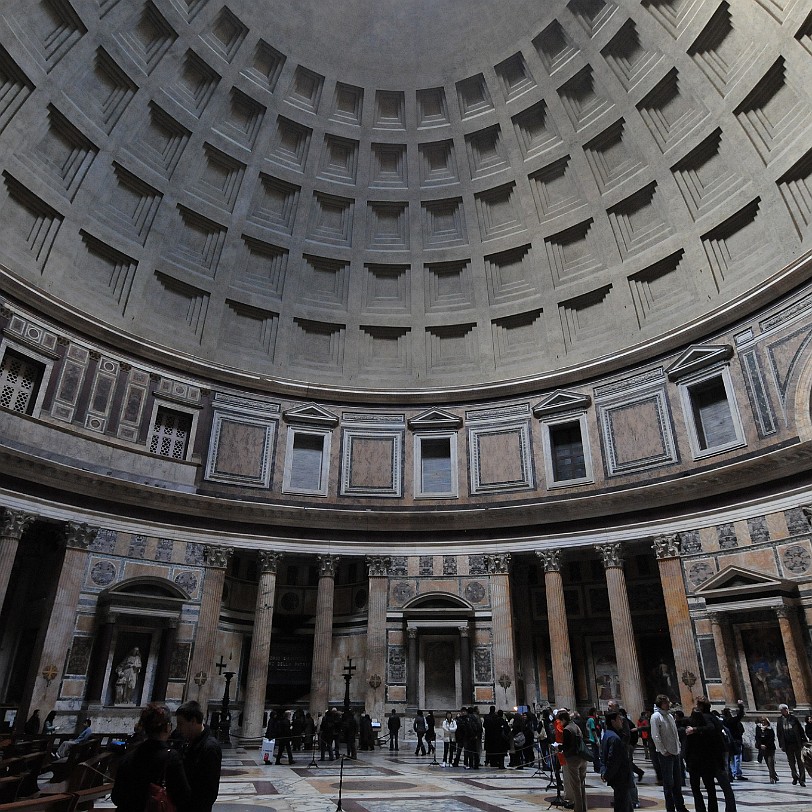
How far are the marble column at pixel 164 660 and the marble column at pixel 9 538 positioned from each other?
→ 5.09 metres

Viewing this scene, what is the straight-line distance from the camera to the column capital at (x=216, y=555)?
23.0 meters

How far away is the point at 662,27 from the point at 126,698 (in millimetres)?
30839

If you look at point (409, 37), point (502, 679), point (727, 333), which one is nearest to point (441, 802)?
point (502, 679)

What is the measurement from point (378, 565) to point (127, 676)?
31.4 feet

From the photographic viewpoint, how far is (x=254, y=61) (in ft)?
88.3

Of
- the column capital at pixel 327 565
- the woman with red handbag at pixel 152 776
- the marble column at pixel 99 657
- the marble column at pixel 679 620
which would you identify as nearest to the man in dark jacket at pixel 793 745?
the marble column at pixel 679 620

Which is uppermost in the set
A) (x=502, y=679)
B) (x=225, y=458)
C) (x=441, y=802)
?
(x=225, y=458)

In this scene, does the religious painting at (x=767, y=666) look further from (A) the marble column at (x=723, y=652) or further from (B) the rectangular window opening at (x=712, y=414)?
(B) the rectangular window opening at (x=712, y=414)

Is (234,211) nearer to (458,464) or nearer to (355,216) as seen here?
(355,216)

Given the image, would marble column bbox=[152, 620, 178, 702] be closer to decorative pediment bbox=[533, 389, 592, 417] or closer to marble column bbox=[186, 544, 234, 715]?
marble column bbox=[186, 544, 234, 715]

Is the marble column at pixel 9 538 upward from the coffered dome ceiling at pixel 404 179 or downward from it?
downward

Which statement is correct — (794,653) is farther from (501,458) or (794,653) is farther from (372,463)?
(372,463)

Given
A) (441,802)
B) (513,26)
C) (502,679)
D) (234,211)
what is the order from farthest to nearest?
1. (234,211)
2. (513,26)
3. (502,679)
4. (441,802)

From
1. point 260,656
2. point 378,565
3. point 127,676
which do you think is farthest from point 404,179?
point 127,676
